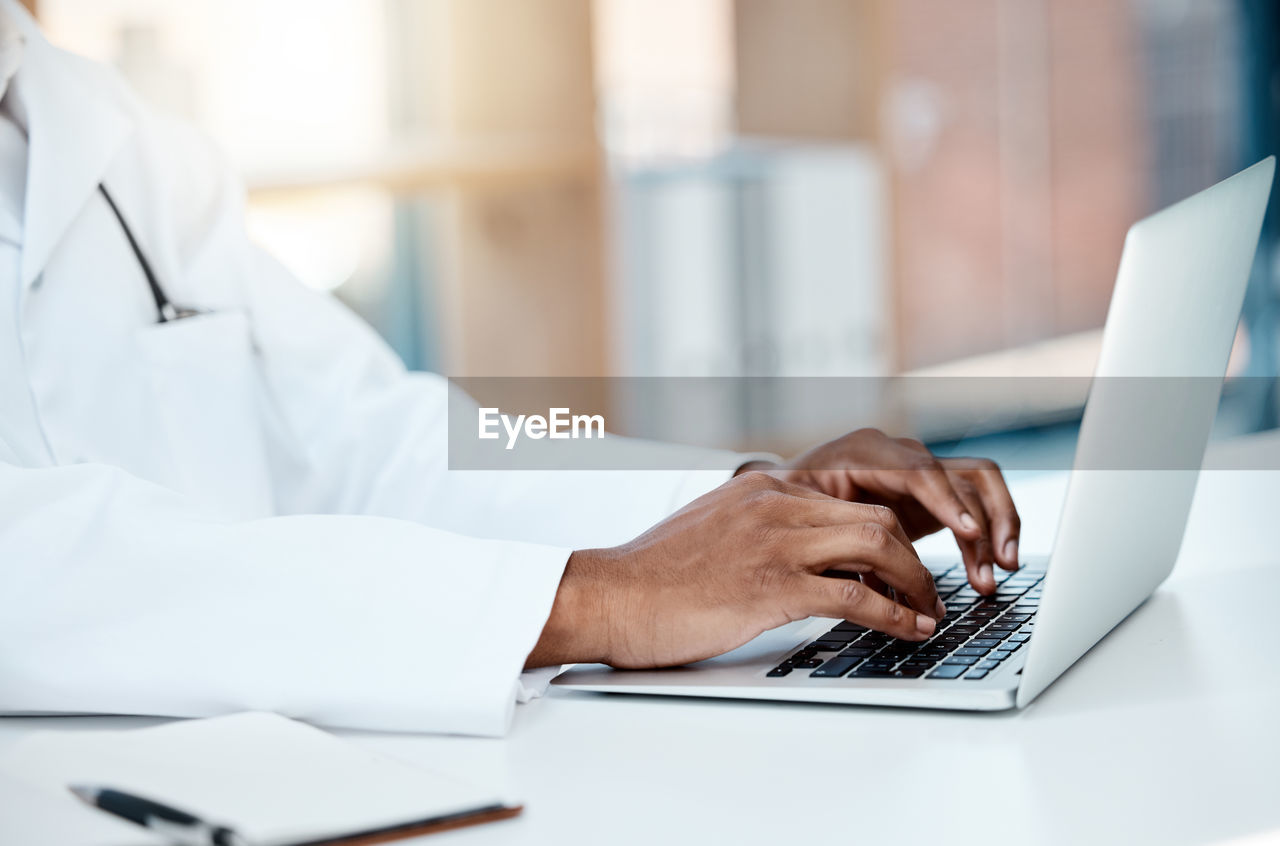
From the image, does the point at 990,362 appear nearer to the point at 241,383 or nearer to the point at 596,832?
the point at 241,383

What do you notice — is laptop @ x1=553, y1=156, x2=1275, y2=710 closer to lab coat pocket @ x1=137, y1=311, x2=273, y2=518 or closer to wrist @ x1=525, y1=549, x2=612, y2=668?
wrist @ x1=525, y1=549, x2=612, y2=668

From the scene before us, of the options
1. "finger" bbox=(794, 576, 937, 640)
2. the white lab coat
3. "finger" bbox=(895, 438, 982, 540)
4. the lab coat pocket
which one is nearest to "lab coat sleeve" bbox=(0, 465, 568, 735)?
the white lab coat

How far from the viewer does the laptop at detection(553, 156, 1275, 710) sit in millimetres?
590

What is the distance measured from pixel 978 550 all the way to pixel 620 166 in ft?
5.62

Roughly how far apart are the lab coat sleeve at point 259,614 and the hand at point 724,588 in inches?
1.1

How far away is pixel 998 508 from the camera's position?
887mm

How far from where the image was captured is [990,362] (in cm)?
421

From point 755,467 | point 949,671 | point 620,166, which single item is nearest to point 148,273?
point 755,467

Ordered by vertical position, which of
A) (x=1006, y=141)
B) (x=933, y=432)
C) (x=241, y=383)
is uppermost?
(x=1006, y=141)

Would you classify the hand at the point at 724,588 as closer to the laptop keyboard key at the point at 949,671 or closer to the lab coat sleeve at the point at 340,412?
the laptop keyboard key at the point at 949,671

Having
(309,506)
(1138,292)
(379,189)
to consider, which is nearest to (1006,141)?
(379,189)

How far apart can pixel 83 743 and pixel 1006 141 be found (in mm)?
3993

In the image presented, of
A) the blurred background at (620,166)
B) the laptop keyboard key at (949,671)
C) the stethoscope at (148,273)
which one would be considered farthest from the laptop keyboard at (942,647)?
the blurred background at (620,166)

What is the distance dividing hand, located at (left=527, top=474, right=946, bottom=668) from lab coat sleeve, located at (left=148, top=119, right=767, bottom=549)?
32 centimetres
